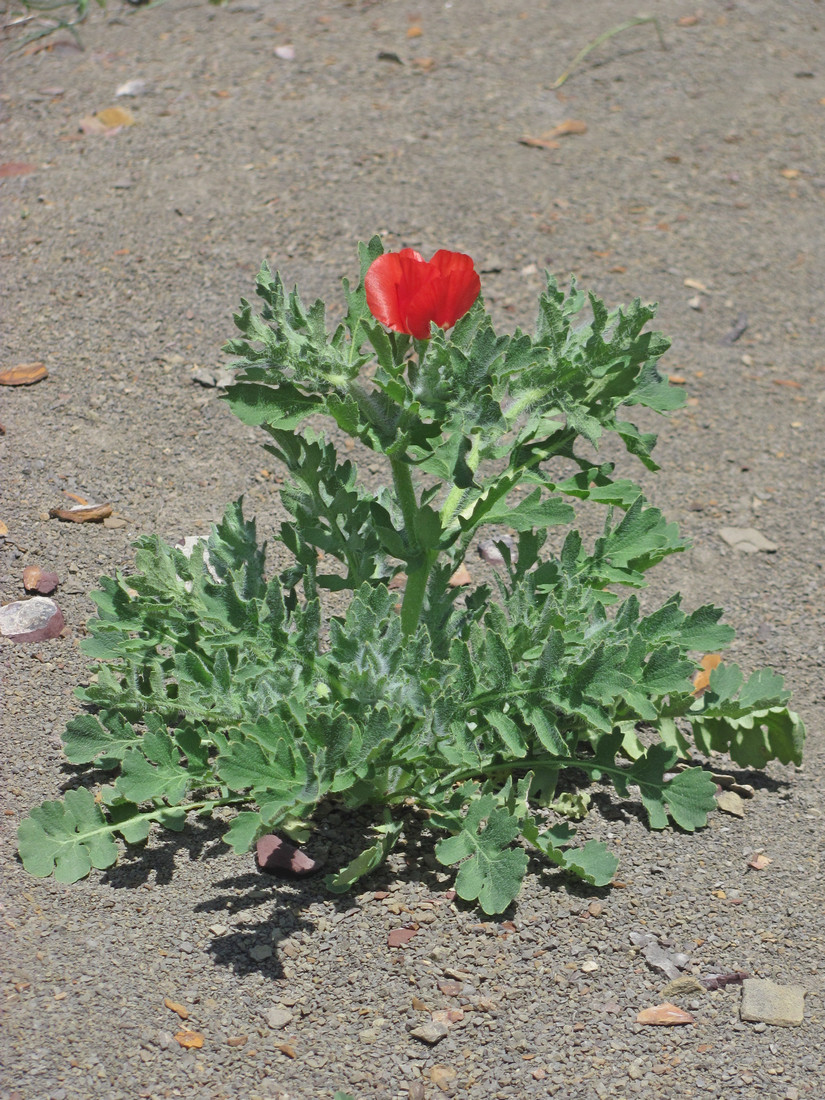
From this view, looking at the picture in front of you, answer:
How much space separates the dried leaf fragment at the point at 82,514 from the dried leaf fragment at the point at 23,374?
0.73 meters

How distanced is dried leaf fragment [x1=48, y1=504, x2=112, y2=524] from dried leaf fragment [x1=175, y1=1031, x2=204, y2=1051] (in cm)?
175

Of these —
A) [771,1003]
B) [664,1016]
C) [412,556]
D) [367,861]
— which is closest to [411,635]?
[412,556]

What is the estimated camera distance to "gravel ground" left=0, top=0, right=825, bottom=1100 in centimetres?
230

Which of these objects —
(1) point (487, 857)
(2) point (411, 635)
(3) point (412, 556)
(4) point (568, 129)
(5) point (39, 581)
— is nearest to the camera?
(1) point (487, 857)

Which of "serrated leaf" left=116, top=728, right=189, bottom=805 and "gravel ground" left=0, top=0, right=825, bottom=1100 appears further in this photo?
"serrated leaf" left=116, top=728, right=189, bottom=805

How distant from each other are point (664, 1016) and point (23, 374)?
9.82ft

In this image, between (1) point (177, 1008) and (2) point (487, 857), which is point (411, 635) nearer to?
(2) point (487, 857)

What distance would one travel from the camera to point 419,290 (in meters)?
2.28

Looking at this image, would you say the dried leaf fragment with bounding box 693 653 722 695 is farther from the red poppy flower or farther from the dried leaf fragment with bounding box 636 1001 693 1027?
the red poppy flower

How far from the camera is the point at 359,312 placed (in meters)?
2.52

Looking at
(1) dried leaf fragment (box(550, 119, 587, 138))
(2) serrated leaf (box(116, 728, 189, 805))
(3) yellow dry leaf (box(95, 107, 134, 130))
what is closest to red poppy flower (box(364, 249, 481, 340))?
(2) serrated leaf (box(116, 728, 189, 805))

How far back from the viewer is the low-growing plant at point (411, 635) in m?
2.32

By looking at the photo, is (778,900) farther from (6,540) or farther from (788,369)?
(788,369)

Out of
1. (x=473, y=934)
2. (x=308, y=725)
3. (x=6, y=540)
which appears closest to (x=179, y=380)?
(x=6, y=540)
